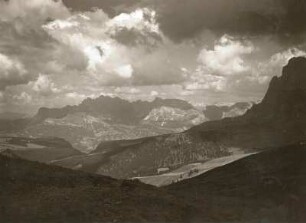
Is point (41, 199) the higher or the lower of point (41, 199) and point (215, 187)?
the higher

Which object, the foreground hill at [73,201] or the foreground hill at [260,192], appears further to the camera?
the foreground hill at [260,192]

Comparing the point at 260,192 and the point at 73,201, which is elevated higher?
the point at 73,201

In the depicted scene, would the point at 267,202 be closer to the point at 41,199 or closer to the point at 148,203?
the point at 148,203

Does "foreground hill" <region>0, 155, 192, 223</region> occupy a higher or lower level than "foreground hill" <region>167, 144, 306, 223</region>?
higher

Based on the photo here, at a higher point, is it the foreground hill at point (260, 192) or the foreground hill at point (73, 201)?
the foreground hill at point (73, 201)

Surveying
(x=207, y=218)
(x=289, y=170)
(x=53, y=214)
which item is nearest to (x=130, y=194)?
(x=207, y=218)
